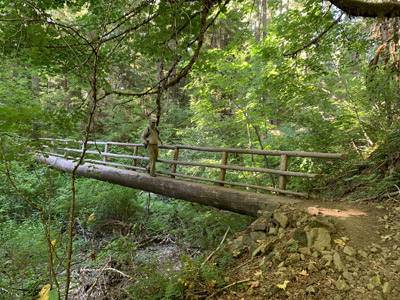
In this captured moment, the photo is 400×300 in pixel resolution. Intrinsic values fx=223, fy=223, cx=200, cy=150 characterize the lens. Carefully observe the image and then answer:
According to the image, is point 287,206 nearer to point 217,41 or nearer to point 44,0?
point 44,0

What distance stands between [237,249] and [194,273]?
0.93 metres

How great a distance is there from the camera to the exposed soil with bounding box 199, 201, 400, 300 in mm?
2248

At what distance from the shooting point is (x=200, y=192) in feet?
18.0

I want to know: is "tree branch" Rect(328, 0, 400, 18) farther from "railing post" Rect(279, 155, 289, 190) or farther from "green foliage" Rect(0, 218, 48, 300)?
"green foliage" Rect(0, 218, 48, 300)

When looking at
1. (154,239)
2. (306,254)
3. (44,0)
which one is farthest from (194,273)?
(44,0)

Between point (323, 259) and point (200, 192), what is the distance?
3.22 m

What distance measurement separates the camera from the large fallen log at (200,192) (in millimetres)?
4383

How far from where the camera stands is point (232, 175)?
318 inches

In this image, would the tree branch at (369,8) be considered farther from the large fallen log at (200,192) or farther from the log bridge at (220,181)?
the large fallen log at (200,192)

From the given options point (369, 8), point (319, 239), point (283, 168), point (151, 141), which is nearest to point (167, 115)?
point (283, 168)

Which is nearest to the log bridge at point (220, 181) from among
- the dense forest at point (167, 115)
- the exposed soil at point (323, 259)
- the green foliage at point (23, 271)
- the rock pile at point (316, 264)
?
the dense forest at point (167, 115)

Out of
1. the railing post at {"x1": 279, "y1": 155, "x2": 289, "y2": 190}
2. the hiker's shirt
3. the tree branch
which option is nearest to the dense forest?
the tree branch

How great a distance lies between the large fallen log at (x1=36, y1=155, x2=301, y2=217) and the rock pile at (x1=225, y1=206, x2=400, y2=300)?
97cm

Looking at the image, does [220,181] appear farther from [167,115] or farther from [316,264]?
[316,264]
